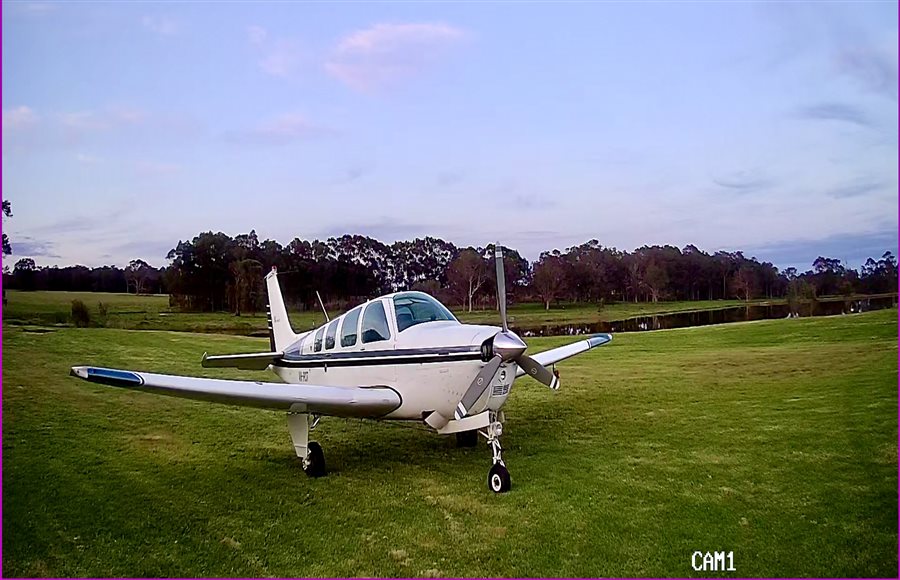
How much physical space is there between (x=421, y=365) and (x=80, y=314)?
6508mm

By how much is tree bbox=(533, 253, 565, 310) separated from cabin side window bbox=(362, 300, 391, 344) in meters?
8.03

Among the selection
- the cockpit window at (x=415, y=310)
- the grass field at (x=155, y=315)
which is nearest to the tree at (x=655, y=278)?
the grass field at (x=155, y=315)

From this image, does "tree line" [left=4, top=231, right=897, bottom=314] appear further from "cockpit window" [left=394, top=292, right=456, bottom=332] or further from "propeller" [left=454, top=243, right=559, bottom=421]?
"propeller" [left=454, top=243, right=559, bottom=421]

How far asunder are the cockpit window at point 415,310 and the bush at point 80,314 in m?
5.99

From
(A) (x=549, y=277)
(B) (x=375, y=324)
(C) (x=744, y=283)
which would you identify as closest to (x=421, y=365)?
(B) (x=375, y=324)

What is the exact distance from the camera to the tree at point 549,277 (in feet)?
45.1

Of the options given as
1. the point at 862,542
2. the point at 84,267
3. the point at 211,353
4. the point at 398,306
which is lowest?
the point at 862,542

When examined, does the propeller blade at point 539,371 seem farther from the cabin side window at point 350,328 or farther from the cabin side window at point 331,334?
the cabin side window at point 331,334

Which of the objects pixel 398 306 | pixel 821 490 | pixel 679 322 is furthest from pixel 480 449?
pixel 679 322

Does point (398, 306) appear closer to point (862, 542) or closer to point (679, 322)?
point (862, 542)

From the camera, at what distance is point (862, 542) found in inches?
169

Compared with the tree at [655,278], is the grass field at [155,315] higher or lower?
lower

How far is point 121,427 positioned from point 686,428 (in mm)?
6574

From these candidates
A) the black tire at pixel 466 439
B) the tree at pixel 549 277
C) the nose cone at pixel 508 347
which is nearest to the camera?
the nose cone at pixel 508 347
